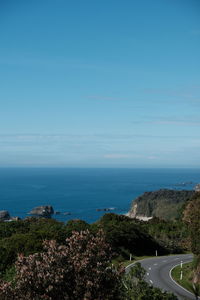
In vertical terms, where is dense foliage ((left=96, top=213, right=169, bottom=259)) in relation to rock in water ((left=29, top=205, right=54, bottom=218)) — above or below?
above

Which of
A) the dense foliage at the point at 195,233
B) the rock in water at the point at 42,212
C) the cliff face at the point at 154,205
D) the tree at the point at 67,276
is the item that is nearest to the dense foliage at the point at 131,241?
the dense foliage at the point at 195,233

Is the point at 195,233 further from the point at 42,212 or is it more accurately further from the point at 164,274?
the point at 42,212

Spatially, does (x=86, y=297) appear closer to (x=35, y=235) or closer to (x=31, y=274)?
(x=31, y=274)

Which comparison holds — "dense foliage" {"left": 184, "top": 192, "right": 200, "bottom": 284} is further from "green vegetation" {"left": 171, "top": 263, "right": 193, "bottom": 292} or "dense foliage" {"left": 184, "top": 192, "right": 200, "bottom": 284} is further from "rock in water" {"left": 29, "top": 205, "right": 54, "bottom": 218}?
"rock in water" {"left": 29, "top": 205, "right": 54, "bottom": 218}

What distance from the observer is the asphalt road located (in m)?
22.8

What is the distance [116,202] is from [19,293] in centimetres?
14856

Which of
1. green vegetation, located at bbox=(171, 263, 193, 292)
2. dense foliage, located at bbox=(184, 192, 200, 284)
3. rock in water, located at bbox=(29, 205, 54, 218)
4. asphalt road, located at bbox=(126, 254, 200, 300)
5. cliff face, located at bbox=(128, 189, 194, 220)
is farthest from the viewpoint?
cliff face, located at bbox=(128, 189, 194, 220)

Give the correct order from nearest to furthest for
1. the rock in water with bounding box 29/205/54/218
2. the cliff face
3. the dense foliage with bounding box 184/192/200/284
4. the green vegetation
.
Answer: the dense foliage with bounding box 184/192/200/284 < the green vegetation < the rock in water with bounding box 29/205/54/218 < the cliff face

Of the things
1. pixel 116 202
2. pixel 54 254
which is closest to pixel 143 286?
pixel 54 254

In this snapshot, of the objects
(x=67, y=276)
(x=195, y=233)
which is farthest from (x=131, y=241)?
(x=67, y=276)

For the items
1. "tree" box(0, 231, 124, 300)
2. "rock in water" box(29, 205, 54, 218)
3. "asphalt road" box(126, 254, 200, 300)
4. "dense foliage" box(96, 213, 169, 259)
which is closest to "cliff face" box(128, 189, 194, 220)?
"rock in water" box(29, 205, 54, 218)

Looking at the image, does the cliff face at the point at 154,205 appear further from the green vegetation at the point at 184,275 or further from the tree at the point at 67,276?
the tree at the point at 67,276

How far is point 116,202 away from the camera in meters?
157

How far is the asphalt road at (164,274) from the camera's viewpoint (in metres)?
22.8
